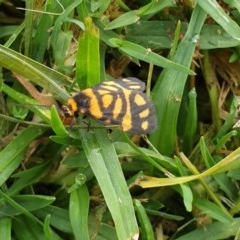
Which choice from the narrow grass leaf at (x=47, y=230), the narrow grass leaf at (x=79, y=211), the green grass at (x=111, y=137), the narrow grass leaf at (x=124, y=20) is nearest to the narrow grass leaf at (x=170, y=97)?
the green grass at (x=111, y=137)

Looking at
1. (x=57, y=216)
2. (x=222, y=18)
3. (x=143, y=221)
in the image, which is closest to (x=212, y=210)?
(x=143, y=221)

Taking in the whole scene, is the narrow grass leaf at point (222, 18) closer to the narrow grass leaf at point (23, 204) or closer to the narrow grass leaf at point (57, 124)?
the narrow grass leaf at point (57, 124)


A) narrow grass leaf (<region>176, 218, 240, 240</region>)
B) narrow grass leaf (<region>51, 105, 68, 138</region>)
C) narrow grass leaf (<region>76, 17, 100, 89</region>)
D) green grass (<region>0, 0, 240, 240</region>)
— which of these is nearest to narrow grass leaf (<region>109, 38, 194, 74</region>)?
green grass (<region>0, 0, 240, 240</region>)

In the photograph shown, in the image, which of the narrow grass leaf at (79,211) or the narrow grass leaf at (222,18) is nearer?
the narrow grass leaf at (79,211)

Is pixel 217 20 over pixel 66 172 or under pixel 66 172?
over

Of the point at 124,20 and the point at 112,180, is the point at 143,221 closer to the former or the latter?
the point at 112,180

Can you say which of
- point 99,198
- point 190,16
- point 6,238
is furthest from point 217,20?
point 6,238

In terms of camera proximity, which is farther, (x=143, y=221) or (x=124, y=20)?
(x=124, y=20)

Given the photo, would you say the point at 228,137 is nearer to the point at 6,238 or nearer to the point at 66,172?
the point at 66,172
